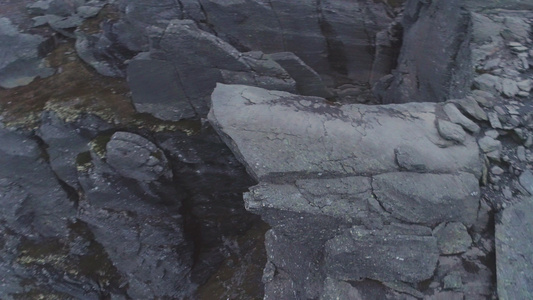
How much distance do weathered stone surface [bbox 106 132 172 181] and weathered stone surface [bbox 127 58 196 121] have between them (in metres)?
0.60

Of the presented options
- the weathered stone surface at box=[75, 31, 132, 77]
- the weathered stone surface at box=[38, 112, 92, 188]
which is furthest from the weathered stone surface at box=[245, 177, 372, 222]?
the weathered stone surface at box=[75, 31, 132, 77]

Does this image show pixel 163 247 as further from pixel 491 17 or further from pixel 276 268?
pixel 491 17

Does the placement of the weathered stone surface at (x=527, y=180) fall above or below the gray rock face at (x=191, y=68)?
above

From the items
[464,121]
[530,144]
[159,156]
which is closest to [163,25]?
[159,156]

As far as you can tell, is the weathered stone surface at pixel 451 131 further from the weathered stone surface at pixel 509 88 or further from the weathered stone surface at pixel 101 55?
the weathered stone surface at pixel 101 55

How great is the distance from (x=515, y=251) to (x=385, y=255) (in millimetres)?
1140

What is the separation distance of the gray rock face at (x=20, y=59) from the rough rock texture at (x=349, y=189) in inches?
196

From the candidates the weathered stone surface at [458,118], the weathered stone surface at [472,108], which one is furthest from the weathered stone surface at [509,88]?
the weathered stone surface at [458,118]

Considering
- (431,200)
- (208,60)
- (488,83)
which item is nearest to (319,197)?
(431,200)

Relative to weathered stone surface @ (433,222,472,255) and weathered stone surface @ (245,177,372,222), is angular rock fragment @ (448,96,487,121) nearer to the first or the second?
weathered stone surface @ (433,222,472,255)

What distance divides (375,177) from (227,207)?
11.7 feet

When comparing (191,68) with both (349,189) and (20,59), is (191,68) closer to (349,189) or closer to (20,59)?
(349,189)

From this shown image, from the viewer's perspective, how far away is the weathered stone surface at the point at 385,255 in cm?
374

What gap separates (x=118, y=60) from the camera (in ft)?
24.6
